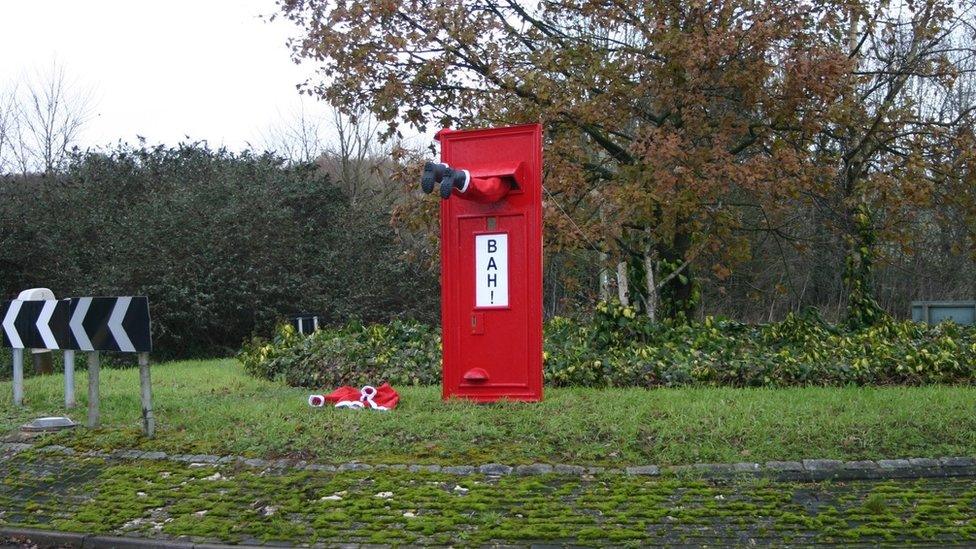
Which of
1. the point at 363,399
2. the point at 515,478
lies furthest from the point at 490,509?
the point at 363,399

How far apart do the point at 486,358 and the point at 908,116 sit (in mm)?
8358

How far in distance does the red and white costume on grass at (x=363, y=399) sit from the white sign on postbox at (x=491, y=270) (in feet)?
4.04

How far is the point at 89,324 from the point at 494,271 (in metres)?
3.71

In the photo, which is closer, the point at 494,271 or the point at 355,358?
the point at 494,271

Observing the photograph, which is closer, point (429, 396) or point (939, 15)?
point (429, 396)

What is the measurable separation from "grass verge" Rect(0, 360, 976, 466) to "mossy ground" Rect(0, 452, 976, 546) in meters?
0.44

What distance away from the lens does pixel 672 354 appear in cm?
1120

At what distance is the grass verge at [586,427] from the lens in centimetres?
687

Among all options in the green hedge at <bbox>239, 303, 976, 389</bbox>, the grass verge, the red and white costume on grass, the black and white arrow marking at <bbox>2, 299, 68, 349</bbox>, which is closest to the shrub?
the green hedge at <bbox>239, 303, 976, 389</bbox>

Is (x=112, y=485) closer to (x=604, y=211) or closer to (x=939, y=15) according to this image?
(x=604, y=211)

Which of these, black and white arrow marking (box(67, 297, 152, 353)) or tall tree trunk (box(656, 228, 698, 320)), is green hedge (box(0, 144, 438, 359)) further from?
black and white arrow marking (box(67, 297, 152, 353))

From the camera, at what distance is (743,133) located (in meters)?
13.9

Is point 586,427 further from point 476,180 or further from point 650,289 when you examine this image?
point 650,289

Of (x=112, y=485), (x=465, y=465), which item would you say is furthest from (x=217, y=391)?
(x=465, y=465)
